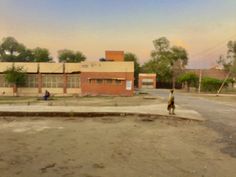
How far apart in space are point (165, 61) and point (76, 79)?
5549 cm

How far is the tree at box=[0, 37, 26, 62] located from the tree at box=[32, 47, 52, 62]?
4.77 m

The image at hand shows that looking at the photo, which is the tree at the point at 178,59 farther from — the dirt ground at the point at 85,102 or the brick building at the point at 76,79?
the dirt ground at the point at 85,102

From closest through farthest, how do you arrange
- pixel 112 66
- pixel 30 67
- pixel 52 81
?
pixel 112 66 → pixel 52 81 → pixel 30 67

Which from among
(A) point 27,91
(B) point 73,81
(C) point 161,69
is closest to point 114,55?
(B) point 73,81

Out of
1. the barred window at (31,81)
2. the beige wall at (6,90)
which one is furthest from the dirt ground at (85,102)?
the beige wall at (6,90)

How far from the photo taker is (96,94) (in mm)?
45594

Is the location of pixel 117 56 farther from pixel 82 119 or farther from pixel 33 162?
pixel 33 162

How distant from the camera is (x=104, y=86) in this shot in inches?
1795

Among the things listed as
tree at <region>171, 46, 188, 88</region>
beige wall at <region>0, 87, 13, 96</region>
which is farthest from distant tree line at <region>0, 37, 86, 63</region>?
beige wall at <region>0, 87, 13, 96</region>

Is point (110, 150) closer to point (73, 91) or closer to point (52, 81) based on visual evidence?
point (73, 91)

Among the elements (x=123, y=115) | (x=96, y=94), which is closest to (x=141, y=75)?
(x=96, y=94)

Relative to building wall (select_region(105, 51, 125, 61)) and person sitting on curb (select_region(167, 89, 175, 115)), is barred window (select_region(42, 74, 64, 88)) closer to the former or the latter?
building wall (select_region(105, 51, 125, 61))

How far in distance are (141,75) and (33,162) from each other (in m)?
82.3

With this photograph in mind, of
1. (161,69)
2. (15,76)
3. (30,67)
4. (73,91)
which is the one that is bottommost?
(73,91)
